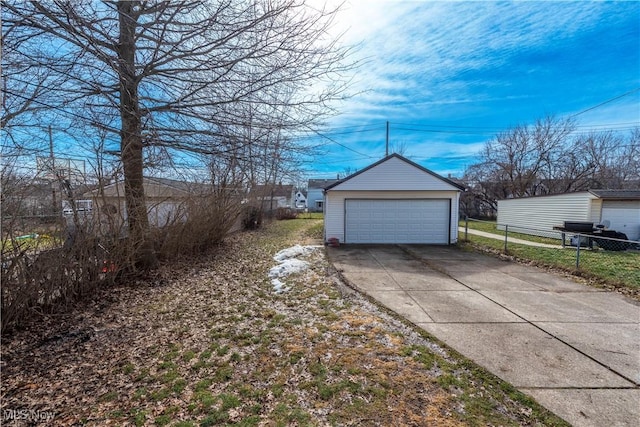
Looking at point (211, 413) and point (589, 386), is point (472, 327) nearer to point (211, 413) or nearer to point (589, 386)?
point (589, 386)

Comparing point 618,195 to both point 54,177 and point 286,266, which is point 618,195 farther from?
point 54,177

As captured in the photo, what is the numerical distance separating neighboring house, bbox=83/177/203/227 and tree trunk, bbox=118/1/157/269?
212 mm

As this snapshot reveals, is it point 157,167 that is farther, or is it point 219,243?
point 219,243

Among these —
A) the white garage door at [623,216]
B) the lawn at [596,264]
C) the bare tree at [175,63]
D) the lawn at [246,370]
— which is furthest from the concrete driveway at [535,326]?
the white garage door at [623,216]

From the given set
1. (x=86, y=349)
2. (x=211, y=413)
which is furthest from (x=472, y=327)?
(x=86, y=349)

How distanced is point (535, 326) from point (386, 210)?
7.95m

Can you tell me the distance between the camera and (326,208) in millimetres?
11820

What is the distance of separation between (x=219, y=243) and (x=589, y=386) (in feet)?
34.7

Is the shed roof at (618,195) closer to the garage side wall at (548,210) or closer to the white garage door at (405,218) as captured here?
the garage side wall at (548,210)

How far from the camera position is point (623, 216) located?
12398 mm

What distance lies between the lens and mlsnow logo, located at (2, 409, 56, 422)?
2.29m

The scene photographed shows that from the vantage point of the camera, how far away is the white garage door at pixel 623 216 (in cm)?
1233

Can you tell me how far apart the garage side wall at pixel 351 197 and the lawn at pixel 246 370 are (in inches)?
268

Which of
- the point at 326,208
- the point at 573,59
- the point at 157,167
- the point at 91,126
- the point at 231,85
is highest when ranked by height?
the point at 573,59
